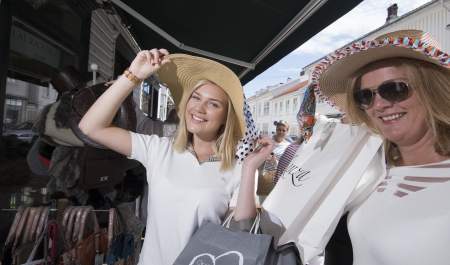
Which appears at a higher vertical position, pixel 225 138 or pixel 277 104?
pixel 277 104

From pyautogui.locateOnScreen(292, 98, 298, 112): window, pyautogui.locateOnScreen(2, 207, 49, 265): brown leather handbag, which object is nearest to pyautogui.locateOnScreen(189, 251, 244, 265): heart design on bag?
pyautogui.locateOnScreen(2, 207, 49, 265): brown leather handbag

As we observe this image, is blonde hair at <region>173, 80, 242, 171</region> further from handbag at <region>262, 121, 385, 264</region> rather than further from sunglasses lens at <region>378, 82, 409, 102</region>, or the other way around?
sunglasses lens at <region>378, 82, 409, 102</region>

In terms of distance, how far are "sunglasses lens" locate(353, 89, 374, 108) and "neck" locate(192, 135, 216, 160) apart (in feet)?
2.50

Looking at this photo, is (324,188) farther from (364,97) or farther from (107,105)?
(107,105)

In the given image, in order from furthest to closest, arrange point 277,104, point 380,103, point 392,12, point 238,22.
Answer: point 277,104, point 392,12, point 238,22, point 380,103

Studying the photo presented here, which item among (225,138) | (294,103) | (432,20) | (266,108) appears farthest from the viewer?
(266,108)

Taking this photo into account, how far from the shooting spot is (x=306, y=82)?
570 centimetres

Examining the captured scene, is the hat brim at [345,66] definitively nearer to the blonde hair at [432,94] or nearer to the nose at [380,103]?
the blonde hair at [432,94]

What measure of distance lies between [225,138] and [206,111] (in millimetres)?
172

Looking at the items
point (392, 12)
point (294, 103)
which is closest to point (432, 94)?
point (392, 12)

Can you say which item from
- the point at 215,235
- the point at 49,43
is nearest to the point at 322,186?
the point at 215,235

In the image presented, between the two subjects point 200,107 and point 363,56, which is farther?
point 200,107

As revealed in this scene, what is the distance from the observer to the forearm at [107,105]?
1644mm

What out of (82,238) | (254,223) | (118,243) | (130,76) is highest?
(130,76)
